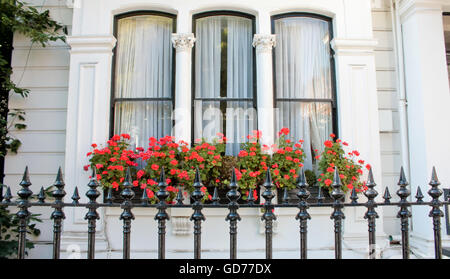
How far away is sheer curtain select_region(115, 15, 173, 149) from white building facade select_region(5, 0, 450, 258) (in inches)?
3.3

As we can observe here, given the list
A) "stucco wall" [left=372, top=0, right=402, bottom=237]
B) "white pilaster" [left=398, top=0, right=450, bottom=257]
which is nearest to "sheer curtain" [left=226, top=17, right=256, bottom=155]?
→ "stucco wall" [left=372, top=0, right=402, bottom=237]

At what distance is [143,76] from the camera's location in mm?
4750

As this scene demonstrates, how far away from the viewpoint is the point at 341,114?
448 cm

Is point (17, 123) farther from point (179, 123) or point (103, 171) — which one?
point (179, 123)

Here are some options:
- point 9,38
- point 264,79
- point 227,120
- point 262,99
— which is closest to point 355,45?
point 264,79

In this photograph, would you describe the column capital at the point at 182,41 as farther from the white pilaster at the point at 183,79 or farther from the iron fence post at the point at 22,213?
the iron fence post at the point at 22,213

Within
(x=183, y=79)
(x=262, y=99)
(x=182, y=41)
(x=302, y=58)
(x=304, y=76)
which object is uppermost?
(x=182, y=41)

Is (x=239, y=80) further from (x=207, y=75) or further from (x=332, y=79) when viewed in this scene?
(x=332, y=79)

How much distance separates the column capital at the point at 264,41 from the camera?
456 centimetres

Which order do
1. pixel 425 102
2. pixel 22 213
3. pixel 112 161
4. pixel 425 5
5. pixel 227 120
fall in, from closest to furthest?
pixel 22 213
pixel 112 161
pixel 425 102
pixel 425 5
pixel 227 120

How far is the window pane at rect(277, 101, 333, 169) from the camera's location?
4637mm

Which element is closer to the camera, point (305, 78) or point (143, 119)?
point (143, 119)

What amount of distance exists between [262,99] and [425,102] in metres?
2.06
